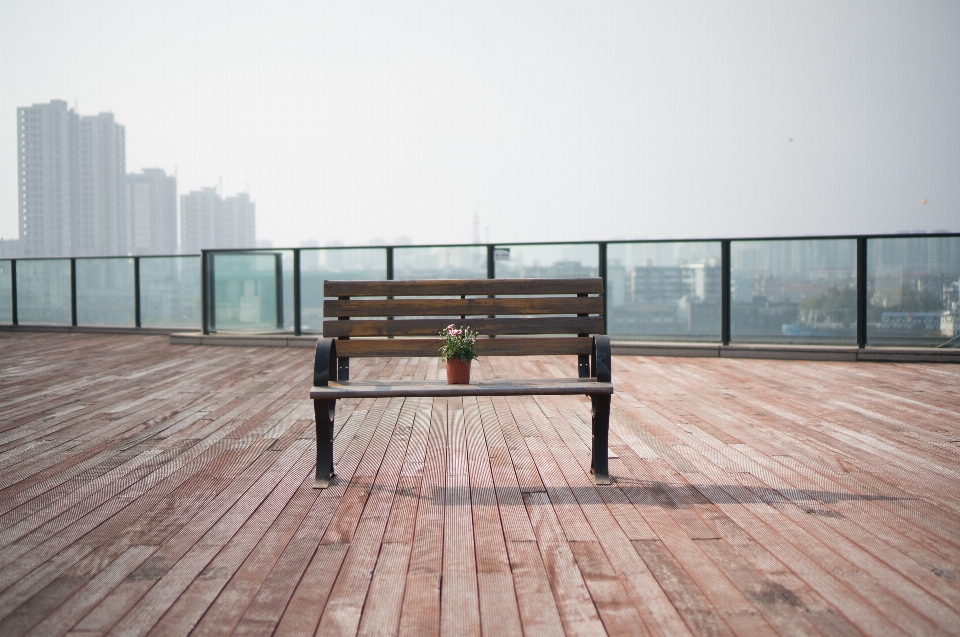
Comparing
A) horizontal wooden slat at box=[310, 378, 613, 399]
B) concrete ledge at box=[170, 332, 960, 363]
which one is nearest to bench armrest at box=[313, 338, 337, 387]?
horizontal wooden slat at box=[310, 378, 613, 399]

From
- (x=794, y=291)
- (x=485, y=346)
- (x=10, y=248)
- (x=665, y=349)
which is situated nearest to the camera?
(x=485, y=346)

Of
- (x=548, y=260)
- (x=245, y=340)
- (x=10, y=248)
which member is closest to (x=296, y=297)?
(x=245, y=340)

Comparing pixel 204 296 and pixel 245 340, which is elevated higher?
pixel 204 296

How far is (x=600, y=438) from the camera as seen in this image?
12.0ft

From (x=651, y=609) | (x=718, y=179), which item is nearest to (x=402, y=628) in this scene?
(x=651, y=609)

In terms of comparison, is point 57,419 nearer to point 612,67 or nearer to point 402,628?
point 402,628

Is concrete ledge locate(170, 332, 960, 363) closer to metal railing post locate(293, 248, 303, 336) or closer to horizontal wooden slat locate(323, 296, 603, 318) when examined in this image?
metal railing post locate(293, 248, 303, 336)

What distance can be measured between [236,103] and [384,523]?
10777 centimetres

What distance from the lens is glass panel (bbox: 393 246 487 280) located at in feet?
34.2

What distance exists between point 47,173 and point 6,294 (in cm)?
11921

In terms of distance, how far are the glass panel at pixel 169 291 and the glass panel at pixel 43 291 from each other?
1.77m

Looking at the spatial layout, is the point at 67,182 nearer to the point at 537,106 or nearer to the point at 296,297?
the point at 537,106

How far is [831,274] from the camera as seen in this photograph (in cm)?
898

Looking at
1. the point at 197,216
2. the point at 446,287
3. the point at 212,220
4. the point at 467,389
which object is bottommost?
the point at 467,389
